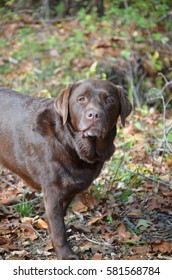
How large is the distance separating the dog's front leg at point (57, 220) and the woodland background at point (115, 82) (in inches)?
8.6

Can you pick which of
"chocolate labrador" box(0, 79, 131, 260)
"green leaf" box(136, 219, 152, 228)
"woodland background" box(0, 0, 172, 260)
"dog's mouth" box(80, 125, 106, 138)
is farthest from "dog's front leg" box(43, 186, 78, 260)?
"green leaf" box(136, 219, 152, 228)

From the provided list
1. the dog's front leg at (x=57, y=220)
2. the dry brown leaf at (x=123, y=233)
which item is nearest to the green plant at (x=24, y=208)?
the dog's front leg at (x=57, y=220)

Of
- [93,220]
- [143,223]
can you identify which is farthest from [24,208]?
[143,223]

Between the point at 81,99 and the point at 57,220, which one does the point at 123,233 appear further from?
the point at 81,99

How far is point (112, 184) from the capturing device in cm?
591

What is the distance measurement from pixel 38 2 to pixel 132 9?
10.4 ft

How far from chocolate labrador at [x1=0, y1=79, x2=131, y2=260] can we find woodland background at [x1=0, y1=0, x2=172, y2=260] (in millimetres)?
495

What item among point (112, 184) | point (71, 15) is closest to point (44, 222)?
point (112, 184)

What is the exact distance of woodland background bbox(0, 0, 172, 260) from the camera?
479 cm

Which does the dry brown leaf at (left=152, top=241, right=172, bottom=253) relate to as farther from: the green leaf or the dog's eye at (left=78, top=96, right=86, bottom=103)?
the dog's eye at (left=78, top=96, right=86, bottom=103)

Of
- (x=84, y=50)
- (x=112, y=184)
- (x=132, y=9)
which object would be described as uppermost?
(x=132, y=9)
